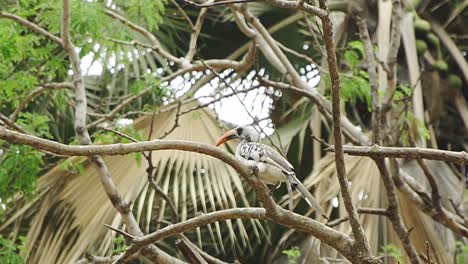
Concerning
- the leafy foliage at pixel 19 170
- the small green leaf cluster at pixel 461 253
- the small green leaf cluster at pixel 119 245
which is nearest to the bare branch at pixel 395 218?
the small green leaf cluster at pixel 461 253

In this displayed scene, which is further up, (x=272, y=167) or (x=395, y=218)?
(x=272, y=167)

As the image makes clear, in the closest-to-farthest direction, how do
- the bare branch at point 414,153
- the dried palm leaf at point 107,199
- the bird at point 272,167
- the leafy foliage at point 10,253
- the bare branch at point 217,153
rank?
the bare branch at point 217,153, the bare branch at point 414,153, the bird at point 272,167, the leafy foliage at point 10,253, the dried palm leaf at point 107,199

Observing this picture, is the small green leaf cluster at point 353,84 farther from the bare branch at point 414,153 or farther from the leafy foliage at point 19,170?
the bare branch at point 414,153

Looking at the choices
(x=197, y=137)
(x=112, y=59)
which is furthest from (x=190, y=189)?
(x=112, y=59)

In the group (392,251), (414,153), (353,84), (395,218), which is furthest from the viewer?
(353,84)

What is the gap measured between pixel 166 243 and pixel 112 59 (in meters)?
1.59

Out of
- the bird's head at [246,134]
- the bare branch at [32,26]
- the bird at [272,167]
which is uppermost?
the bare branch at [32,26]

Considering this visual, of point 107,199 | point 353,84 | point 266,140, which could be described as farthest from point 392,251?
point 107,199

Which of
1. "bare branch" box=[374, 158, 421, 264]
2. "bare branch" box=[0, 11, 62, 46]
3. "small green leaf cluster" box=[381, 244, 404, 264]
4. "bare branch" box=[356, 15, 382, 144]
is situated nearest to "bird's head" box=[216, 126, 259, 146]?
"bare branch" box=[374, 158, 421, 264]

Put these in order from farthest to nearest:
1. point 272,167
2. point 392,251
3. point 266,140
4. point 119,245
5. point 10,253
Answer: point 266,140, point 119,245, point 392,251, point 10,253, point 272,167

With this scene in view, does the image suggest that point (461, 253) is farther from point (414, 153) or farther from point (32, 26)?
point (32, 26)

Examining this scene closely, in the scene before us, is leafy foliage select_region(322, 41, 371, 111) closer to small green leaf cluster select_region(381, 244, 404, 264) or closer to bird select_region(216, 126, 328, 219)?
small green leaf cluster select_region(381, 244, 404, 264)

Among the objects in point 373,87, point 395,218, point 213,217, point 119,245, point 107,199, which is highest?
point 373,87

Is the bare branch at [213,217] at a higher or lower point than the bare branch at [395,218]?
higher
